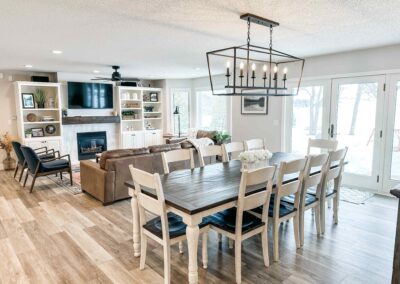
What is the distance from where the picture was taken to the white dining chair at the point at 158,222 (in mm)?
2094

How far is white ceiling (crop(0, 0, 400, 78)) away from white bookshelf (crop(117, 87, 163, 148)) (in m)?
3.45

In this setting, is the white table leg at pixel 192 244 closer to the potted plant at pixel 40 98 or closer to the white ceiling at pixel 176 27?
the white ceiling at pixel 176 27

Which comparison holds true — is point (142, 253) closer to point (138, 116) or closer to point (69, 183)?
point (69, 183)

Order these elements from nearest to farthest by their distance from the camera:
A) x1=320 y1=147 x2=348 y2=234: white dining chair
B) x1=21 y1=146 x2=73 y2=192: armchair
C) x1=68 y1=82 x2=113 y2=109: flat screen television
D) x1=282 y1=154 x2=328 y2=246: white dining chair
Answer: x1=282 y1=154 x2=328 y2=246: white dining chair < x1=320 y1=147 x2=348 y2=234: white dining chair < x1=21 y1=146 x2=73 y2=192: armchair < x1=68 y1=82 x2=113 y2=109: flat screen television

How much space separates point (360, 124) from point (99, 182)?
446 cm

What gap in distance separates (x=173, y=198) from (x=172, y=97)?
7131 millimetres

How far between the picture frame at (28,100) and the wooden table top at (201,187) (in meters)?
5.43

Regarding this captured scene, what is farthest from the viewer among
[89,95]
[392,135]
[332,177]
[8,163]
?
[89,95]

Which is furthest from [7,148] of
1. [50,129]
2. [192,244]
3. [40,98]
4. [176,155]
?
[192,244]

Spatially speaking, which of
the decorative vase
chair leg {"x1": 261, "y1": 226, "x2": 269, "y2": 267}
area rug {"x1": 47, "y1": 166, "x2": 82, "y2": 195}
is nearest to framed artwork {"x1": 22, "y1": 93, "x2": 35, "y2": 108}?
the decorative vase

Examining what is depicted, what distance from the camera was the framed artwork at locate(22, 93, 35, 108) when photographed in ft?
21.6

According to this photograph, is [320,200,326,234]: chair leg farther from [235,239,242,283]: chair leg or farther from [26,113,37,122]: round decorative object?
[26,113,37,122]: round decorative object

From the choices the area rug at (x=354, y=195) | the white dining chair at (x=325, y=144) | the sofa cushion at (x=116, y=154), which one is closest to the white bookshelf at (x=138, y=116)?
the sofa cushion at (x=116, y=154)

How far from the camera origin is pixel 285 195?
2.58 m
